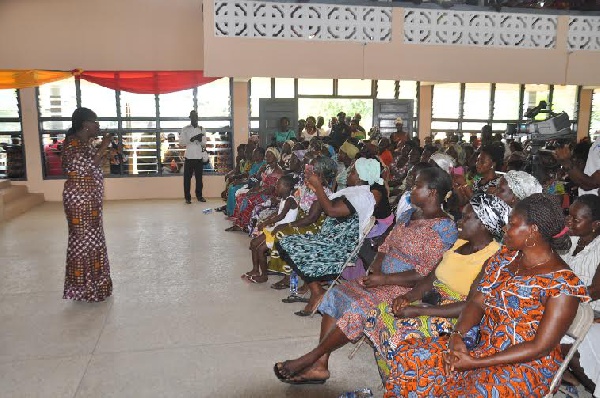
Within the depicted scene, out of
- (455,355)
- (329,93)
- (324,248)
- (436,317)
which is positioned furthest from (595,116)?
(455,355)

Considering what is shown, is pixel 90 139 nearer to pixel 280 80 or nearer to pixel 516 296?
pixel 516 296

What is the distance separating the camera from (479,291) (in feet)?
7.32

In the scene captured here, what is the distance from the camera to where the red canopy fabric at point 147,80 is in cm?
966

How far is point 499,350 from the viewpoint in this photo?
2.05 meters

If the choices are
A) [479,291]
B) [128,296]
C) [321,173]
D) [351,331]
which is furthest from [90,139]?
[479,291]

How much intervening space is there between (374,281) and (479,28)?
623cm

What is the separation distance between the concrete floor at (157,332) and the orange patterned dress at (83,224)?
0.50ft

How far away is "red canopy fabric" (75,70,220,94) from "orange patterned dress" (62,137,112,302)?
5.90m

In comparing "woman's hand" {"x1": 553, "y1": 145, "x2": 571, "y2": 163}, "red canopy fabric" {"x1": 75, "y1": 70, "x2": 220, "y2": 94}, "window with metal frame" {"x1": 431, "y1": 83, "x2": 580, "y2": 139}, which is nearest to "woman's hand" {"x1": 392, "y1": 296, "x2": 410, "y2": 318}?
"woman's hand" {"x1": 553, "y1": 145, "x2": 571, "y2": 163}

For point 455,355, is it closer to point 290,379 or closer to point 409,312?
point 409,312

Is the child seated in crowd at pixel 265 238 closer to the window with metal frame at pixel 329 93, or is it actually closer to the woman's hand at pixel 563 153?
the woman's hand at pixel 563 153

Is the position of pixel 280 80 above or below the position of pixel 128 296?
above

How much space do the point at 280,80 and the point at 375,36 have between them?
10.7 ft

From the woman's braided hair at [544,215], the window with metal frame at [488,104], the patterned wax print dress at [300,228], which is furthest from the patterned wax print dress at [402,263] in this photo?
the window with metal frame at [488,104]
